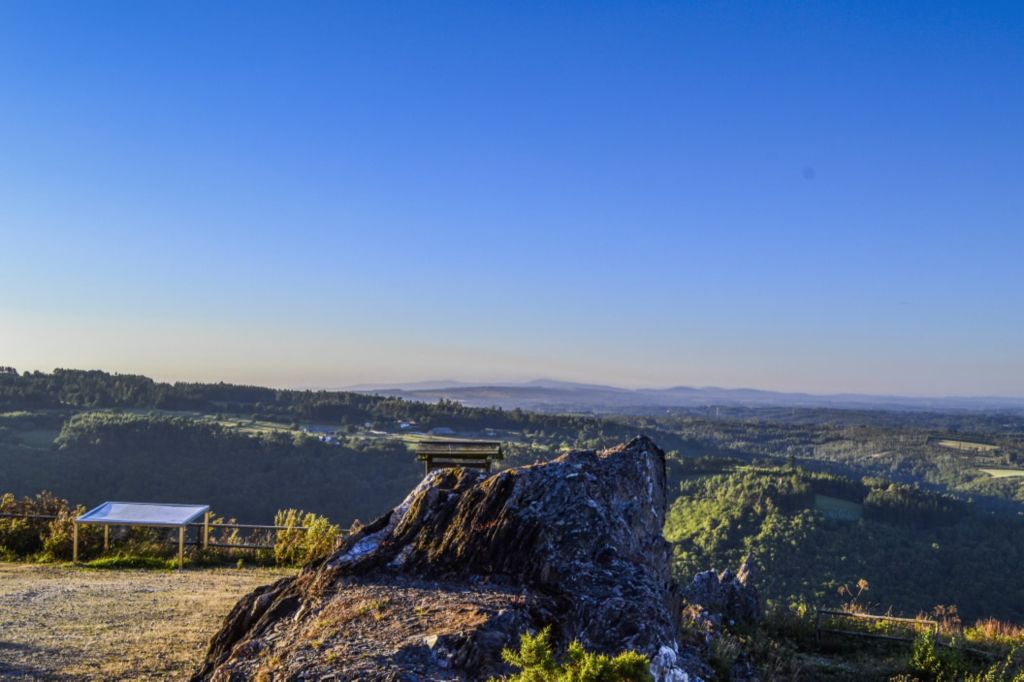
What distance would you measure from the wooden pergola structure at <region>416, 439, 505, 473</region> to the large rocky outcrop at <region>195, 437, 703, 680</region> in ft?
9.37

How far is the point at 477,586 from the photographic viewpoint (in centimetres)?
731

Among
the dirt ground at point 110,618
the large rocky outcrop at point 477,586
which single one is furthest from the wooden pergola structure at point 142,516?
the large rocky outcrop at point 477,586

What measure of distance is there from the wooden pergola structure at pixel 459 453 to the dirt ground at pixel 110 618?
4173 mm

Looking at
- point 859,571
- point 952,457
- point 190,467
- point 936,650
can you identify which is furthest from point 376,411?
point 936,650

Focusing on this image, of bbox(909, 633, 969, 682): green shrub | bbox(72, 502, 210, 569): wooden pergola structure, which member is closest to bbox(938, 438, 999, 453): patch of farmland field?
bbox(909, 633, 969, 682): green shrub

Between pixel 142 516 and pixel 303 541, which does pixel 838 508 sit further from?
pixel 142 516

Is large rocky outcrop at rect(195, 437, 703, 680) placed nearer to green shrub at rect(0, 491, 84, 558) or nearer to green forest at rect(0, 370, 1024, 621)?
green shrub at rect(0, 491, 84, 558)

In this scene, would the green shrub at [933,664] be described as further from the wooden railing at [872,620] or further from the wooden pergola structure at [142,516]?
the wooden pergola structure at [142,516]

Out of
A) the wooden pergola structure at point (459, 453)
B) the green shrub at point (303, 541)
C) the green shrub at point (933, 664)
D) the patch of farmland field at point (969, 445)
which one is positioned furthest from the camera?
the patch of farmland field at point (969, 445)

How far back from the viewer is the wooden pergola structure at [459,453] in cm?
1235

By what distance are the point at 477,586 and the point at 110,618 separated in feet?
25.0

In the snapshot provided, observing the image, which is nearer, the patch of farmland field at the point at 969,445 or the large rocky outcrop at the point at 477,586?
the large rocky outcrop at the point at 477,586

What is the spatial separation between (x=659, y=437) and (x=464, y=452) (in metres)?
103

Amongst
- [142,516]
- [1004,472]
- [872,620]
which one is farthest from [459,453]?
[1004,472]
